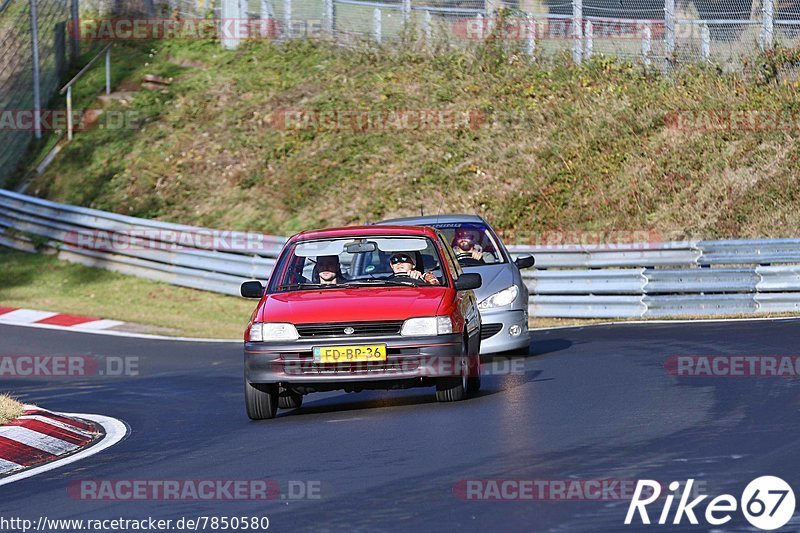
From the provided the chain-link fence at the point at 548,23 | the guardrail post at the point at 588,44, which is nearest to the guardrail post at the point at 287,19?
the chain-link fence at the point at 548,23

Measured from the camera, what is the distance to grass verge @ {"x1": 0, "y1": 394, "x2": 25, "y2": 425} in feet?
37.7

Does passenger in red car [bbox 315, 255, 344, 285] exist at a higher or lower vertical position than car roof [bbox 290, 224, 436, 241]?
lower

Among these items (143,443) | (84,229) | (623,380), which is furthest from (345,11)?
(143,443)

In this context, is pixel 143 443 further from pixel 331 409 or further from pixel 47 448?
pixel 331 409

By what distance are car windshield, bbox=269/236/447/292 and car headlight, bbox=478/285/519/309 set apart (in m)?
2.88

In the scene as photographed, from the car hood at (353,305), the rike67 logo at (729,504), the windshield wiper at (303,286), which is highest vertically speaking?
the windshield wiper at (303,286)

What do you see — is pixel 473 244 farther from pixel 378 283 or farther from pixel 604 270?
pixel 604 270

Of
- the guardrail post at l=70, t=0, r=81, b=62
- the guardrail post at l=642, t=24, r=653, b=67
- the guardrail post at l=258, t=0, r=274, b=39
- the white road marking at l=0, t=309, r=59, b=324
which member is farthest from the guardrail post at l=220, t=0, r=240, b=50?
the white road marking at l=0, t=309, r=59, b=324

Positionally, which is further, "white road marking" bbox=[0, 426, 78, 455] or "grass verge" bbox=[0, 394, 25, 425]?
"grass verge" bbox=[0, 394, 25, 425]

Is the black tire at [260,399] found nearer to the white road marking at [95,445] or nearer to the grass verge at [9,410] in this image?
the white road marking at [95,445]

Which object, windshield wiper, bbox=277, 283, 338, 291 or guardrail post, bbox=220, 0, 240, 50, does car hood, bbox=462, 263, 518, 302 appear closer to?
windshield wiper, bbox=277, 283, 338, 291

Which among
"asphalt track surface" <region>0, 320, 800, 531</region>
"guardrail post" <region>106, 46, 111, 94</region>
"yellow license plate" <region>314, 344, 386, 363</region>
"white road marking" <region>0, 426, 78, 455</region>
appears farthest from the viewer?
"guardrail post" <region>106, 46, 111, 94</region>

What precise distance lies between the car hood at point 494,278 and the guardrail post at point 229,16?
73.6ft

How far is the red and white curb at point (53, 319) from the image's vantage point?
73.7ft
